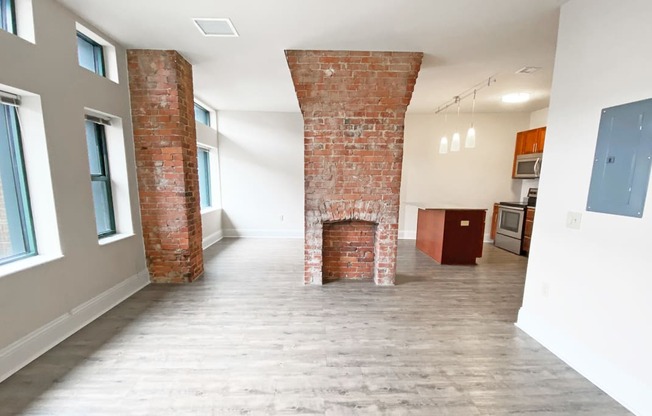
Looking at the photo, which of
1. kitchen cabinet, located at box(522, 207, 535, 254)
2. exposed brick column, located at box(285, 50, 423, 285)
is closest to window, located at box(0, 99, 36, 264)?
exposed brick column, located at box(285, 50, 423, 285)

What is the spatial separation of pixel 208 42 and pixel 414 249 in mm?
4550

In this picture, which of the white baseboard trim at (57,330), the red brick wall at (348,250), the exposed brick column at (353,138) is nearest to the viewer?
the white baseboard trim at (57,330)

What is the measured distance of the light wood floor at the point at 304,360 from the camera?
1551 millimetres

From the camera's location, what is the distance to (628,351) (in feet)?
5.17

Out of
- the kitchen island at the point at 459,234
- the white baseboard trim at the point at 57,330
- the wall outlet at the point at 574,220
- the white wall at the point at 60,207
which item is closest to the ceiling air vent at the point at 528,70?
the kitchen island at the point at 459,234

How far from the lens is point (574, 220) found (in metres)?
1.89

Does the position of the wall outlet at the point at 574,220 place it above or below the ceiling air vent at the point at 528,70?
below

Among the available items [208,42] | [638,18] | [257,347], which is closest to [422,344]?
[257,347]

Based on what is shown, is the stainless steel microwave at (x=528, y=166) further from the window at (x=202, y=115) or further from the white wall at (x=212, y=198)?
the window at (x=202, y=115)

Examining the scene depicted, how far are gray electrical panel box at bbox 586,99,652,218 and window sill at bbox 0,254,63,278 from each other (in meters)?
4.12

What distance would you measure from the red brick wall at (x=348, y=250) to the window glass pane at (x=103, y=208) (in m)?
2.54

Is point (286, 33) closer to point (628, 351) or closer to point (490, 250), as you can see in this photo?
point (628, 351)

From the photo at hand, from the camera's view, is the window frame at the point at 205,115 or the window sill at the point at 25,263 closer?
the window sill at the point at 25,263

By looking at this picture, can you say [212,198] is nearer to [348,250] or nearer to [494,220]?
[348,250]
